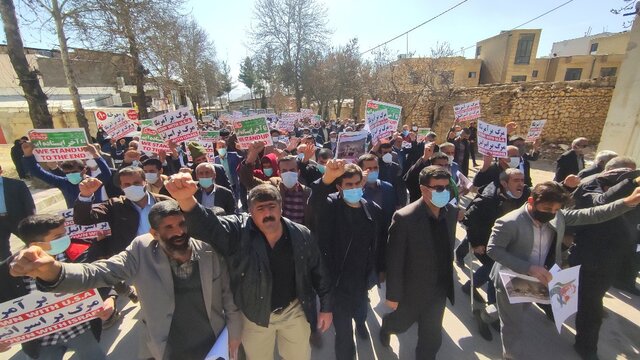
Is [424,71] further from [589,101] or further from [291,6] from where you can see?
[291,6]

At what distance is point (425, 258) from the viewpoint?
2.47 m

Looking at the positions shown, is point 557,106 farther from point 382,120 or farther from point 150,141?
point 150,141

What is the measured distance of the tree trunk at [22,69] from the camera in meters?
8.16

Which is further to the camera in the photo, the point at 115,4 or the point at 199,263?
the point at 115,4

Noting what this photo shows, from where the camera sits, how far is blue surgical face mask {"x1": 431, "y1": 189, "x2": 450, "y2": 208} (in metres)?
2.44

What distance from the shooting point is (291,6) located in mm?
26094

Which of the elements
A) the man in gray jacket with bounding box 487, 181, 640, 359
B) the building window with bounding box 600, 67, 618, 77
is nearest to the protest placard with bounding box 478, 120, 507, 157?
the man in gray jacket with bounding box 487, 181, 640, 359

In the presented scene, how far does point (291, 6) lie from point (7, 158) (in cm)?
2240

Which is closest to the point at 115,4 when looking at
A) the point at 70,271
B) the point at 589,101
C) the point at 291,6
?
the point at 70,271

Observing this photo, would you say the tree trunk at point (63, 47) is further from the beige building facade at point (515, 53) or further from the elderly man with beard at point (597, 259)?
the beige building facade at point (515, 53)

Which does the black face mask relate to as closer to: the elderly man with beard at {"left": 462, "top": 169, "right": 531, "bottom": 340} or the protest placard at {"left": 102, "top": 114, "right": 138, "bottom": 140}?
the elderly man with beard at {"left": 462, "top": 169, "right": 531, "bottom": 340}

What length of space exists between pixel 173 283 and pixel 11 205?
136 inches

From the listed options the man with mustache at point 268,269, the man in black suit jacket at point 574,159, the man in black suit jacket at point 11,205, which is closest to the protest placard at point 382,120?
the man in black suit jacket at point 574,159

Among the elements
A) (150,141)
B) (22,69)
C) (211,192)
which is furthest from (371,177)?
(22,69)
